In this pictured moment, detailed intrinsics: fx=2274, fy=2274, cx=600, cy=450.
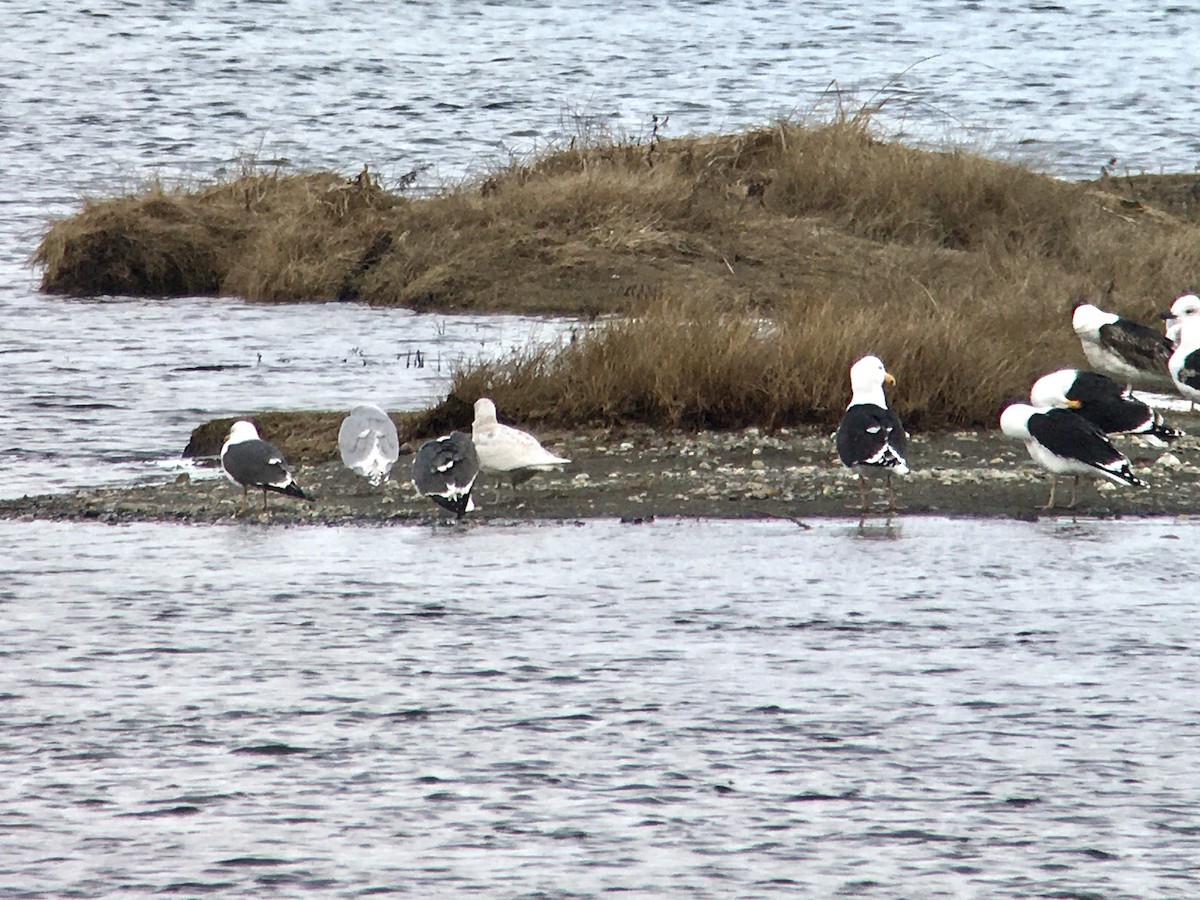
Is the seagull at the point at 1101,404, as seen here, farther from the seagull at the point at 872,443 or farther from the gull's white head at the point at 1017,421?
the seagull at the point at 872,443

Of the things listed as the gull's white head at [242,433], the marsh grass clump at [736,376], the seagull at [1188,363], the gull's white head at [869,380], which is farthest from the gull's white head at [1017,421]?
the gull's white head at [242,433]

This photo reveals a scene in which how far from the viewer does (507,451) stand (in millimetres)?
12734

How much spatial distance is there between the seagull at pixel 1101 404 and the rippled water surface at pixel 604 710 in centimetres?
137

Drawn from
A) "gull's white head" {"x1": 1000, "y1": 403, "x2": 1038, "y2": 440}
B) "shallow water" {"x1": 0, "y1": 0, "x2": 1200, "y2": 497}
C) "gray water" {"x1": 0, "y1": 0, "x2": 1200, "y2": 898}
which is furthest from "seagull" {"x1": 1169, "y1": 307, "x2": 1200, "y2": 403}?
"shallow water" {"x1": 0, "y1": 0, "x2": 1200, "y2": 497}

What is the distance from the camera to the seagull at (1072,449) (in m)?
12.4

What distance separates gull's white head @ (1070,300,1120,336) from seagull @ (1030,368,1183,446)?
2.48 meters

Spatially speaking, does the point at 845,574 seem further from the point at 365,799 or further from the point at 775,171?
the point at 775,171

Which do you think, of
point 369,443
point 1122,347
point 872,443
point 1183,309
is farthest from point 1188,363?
point 369,443

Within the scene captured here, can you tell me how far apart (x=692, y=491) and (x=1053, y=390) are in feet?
8.29

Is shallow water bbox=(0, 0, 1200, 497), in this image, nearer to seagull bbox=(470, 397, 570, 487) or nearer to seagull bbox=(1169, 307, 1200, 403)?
seagull bbox=(470, 397, 570, 487)

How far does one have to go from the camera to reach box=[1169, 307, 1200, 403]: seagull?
50.4 ft

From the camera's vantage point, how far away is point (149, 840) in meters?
7.34

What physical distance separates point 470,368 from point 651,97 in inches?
1183

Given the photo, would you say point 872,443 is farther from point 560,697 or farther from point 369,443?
point 560,697
